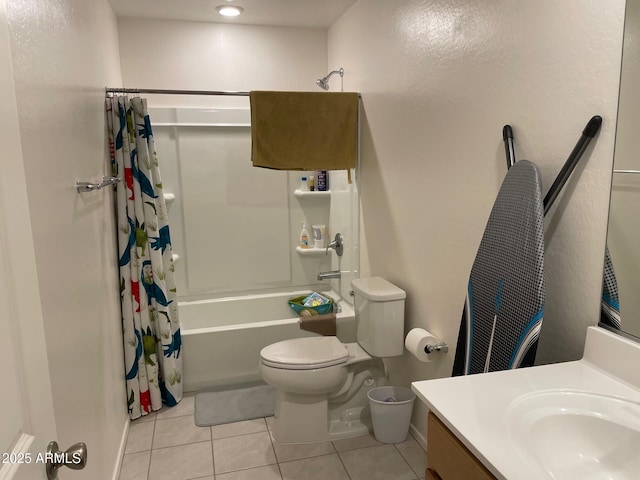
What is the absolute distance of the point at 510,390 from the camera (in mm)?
1128

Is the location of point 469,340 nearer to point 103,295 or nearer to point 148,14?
point 103,295

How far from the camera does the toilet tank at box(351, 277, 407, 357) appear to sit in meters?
2.37

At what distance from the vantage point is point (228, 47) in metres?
3.49

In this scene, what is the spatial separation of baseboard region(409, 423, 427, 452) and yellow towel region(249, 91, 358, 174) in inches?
61.4

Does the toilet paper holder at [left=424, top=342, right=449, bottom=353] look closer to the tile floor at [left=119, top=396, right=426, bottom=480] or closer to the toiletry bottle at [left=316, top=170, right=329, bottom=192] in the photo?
the tile floor at [left=119, top=396, right=426, bottom=480]

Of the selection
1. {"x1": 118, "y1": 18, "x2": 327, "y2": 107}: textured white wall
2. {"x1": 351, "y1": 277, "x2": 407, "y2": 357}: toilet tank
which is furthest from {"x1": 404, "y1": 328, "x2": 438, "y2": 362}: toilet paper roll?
{"x1": 118, "y1": 18, "x2": 327, "y2": 107}: textured white wall

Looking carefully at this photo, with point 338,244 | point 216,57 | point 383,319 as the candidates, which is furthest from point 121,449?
point 216,57

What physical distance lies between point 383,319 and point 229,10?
7.44 feet

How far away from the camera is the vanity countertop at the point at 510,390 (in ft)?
3.02

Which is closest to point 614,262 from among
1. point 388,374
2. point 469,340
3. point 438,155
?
point 469,340

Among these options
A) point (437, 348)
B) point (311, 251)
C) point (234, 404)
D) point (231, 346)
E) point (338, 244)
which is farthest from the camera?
point (311, 251)

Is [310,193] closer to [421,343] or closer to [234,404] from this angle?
[234,404]

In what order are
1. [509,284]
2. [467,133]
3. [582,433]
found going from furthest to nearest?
[467,133], [509,284], [582,433]

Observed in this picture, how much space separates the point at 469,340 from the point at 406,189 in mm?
1010
